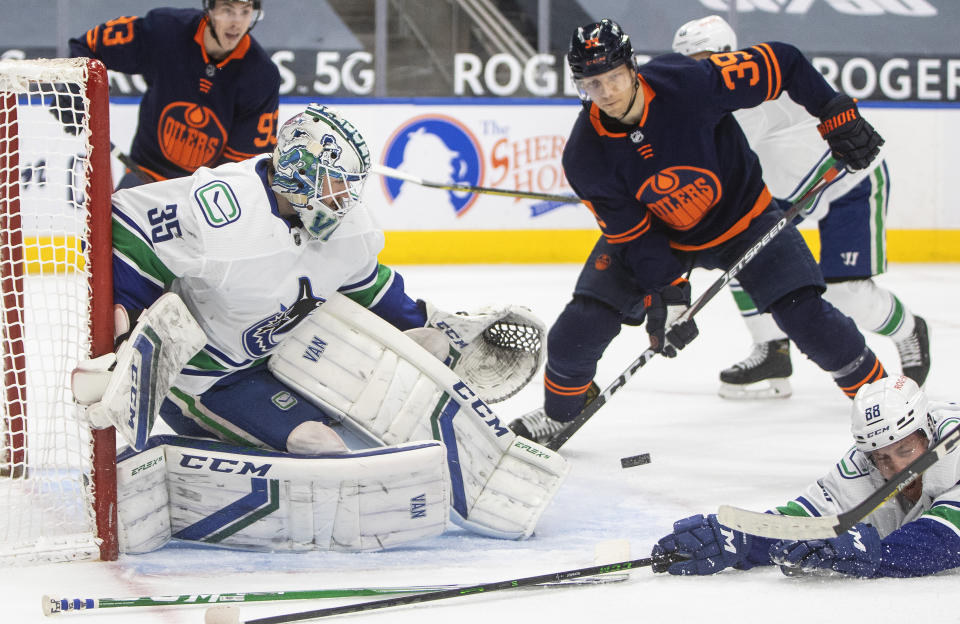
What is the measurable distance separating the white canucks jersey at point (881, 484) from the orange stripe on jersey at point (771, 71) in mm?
948

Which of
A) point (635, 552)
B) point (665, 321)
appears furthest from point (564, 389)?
point (635, 552)

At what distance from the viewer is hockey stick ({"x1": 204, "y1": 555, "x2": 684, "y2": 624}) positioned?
168cm

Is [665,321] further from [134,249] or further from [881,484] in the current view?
[134,249]

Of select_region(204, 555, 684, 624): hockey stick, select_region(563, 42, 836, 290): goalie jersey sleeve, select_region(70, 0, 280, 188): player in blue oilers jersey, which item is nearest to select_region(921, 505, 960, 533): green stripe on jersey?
select_region(204, 555, 684, 624): hockey stick

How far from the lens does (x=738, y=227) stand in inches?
109

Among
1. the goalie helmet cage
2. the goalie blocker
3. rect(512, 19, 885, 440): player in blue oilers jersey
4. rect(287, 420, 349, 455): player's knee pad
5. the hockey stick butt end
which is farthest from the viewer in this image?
rect(512, 19, 885, 440): player in blue oilers jersey

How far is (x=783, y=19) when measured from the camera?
693 centimetres

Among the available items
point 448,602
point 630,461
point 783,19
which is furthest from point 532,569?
point 783,19

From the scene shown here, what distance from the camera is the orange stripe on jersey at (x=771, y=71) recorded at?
2705 mm

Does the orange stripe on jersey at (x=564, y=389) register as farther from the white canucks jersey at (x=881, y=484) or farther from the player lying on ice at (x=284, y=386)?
the white canucks jersey at (x=881, y=484)

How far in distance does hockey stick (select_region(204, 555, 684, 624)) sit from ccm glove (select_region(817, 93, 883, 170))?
3.92 ft

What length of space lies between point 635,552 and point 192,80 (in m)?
2.00

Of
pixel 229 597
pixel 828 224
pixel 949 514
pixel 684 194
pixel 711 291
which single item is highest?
pixel 684 194

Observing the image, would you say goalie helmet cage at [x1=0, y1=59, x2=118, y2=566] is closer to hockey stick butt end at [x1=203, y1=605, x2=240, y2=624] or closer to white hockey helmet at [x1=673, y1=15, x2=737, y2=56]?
hockey stick butt end at [x1=203, y1=605, x2=240, y2=624]
